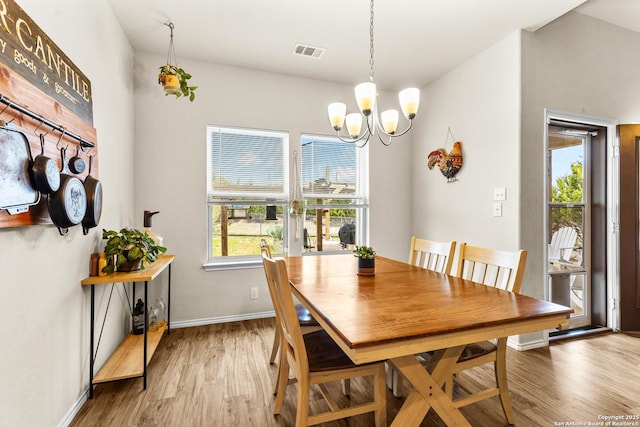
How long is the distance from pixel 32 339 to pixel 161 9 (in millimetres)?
2359

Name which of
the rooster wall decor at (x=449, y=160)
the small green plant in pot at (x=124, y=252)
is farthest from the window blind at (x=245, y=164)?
the rooster wall decor at (x=449, y=160)

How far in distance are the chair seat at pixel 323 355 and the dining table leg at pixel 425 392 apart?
0.91 feet

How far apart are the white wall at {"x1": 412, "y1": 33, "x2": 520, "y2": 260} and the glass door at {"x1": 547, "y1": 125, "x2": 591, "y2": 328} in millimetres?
581

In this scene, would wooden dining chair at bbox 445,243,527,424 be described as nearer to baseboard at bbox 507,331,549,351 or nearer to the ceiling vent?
baseboard at bbox 507,331,549,351

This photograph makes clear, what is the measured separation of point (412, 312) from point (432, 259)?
1.22m

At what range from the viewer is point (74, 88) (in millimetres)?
1684

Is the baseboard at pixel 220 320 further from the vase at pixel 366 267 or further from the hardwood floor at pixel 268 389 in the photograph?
the vase at pixel 366 267

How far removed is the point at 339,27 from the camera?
2578 millimetres

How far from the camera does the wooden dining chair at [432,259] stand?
1.91 metres

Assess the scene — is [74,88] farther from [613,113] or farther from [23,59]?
[613,113]

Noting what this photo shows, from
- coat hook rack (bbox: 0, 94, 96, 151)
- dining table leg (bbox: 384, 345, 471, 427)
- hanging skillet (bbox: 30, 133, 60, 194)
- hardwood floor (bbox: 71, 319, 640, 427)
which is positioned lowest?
hardwood floor (bbox: 71, 319, 640, 427)

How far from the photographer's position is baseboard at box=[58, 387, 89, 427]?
1.61 metres

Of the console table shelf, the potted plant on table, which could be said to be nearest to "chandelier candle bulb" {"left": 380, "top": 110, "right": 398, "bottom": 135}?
the potted plant on table

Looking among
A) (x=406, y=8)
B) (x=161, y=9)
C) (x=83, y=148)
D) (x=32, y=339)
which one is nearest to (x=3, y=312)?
(x=32, y=339)
